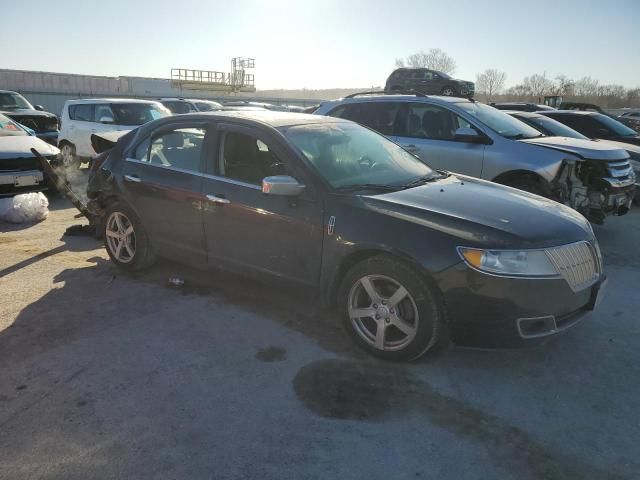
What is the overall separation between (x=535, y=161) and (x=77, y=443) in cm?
580

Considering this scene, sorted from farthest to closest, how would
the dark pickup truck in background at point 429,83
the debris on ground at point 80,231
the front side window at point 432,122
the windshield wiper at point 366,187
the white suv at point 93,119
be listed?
the dark pickup truck in background at point 429,83 < the white suv at point 93,119 < the front side window at point 432,122 < the debris on ground at point 80,231 < the windshield wiper at point 366,187

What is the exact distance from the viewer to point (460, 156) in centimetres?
670

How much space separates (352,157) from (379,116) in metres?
3.54

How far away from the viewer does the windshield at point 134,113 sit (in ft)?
37.9

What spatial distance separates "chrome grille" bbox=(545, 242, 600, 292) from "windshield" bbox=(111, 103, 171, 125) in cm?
1033

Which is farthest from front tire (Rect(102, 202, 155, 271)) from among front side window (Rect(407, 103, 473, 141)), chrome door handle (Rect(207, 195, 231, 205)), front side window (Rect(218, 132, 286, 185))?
front side window (Rect(407, 103, 473, 141))

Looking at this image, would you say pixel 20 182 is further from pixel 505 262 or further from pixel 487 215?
pixel 505 262

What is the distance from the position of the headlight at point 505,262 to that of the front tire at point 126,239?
10.8 ft

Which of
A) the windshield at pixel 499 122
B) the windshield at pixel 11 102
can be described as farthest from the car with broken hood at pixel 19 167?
the windshield at pixel 11 102

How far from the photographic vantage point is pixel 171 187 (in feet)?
14.8

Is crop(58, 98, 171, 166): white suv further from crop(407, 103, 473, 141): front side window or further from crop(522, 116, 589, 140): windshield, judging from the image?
crop(522, 116, 589, 140): windshield

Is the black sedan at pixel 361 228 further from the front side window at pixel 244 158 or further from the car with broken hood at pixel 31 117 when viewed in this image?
the car with broken hood at pixel 31 117

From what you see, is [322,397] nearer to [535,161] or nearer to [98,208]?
[98,208]

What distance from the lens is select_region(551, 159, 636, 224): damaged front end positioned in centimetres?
627
